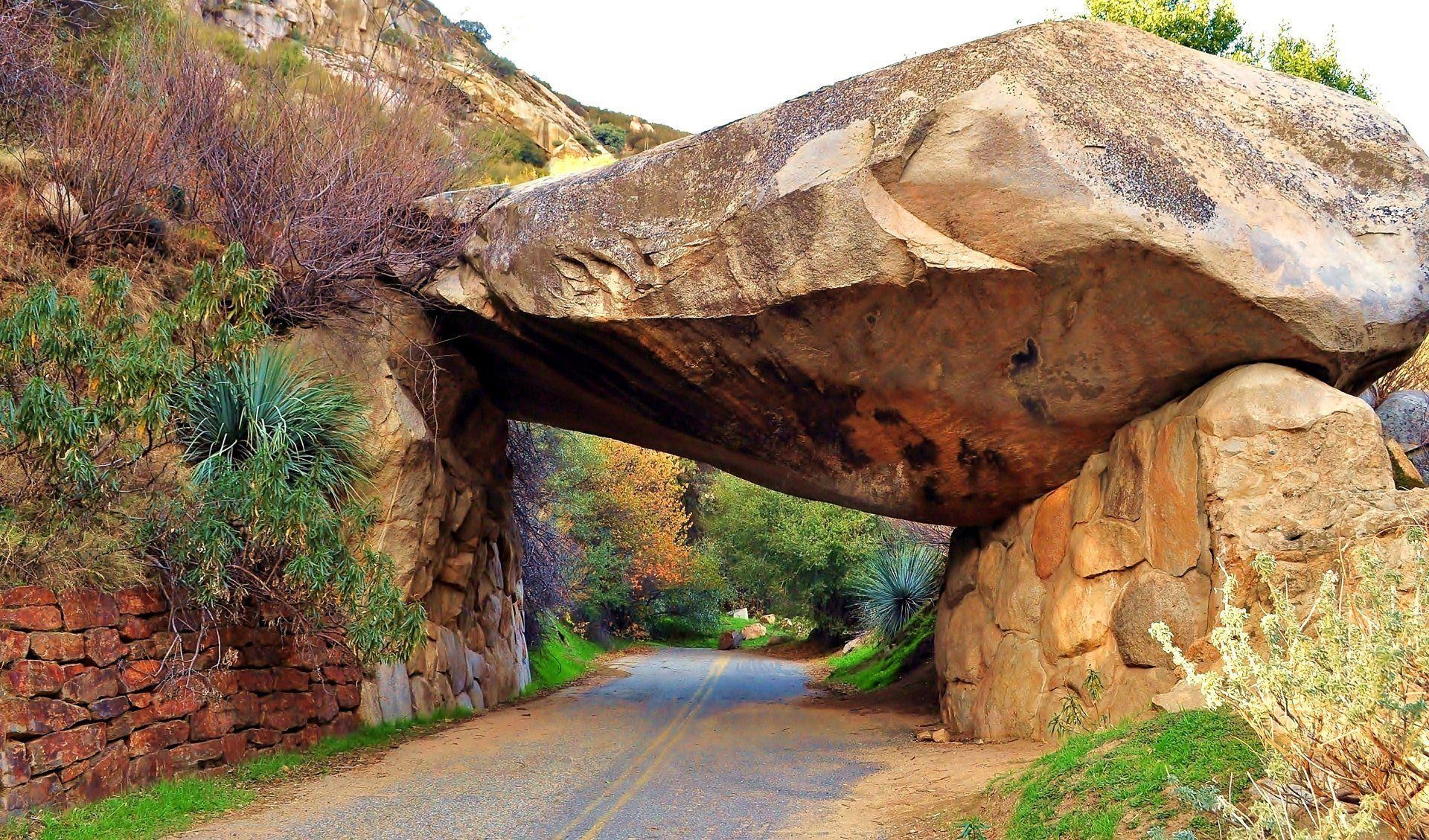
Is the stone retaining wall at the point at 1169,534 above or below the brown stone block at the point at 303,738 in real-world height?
above

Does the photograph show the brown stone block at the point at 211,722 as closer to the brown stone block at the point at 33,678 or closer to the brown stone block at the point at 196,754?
the brown stone block at the point at 196,754

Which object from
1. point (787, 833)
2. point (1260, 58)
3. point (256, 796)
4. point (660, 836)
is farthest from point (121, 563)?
point (1260, 58)

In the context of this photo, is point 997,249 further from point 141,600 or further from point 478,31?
point 478,31

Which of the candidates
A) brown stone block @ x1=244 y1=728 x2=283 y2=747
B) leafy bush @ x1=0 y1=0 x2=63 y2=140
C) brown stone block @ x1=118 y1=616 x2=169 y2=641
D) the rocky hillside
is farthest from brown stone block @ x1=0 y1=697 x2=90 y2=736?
the rocky hillside

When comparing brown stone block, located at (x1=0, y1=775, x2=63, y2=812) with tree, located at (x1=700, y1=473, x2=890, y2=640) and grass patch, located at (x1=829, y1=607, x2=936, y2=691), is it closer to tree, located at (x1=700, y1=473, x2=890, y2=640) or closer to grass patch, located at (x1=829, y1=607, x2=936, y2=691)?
grass patch, located at (x1=829, y1=607, x2=936, y2=691)

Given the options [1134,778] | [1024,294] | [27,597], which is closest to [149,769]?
[27,597]

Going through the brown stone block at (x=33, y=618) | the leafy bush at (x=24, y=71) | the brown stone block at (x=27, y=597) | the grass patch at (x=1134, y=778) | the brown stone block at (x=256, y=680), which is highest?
the leafy bush at (x=24, y=71)

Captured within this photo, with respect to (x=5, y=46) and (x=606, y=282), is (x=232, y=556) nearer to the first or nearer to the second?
(x=606, y=282)

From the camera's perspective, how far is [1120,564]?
10062 mm

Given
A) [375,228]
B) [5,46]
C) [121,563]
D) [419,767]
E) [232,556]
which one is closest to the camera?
[121,563]

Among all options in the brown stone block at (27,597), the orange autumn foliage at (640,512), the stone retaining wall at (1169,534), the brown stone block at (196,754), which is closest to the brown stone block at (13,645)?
the brown stone block at (27,597)

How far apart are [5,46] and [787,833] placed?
11.1 m

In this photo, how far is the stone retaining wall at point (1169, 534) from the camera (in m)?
8.41

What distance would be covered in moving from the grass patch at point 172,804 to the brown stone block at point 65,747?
1.08 feet
